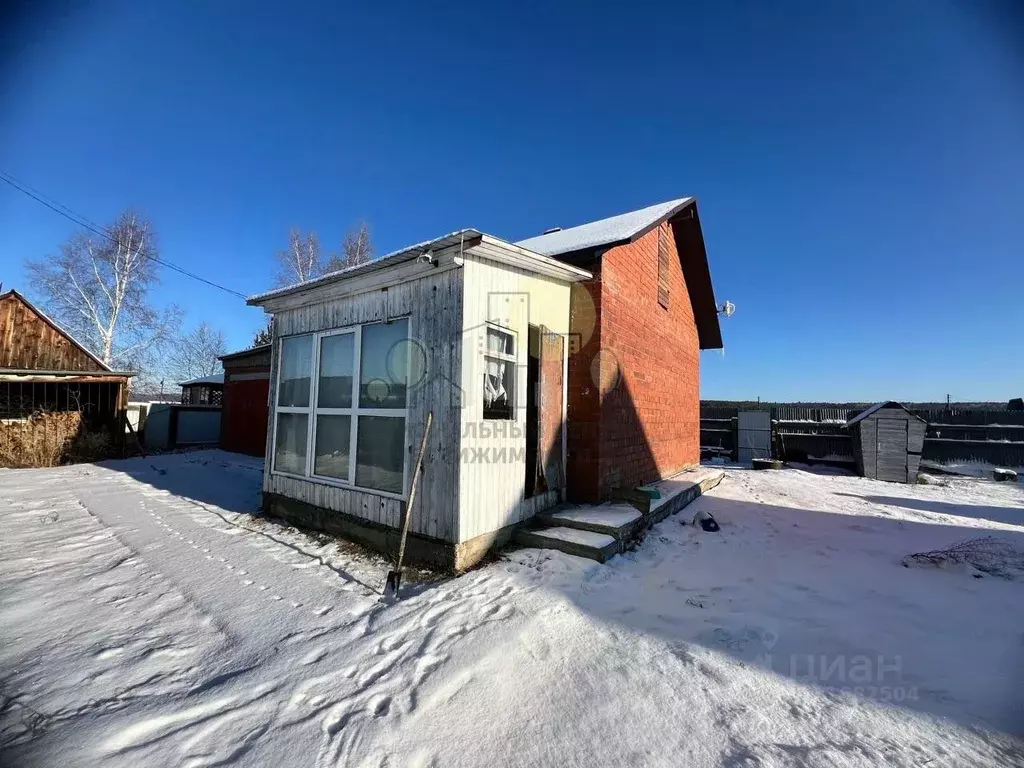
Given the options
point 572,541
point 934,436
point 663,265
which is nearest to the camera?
point 572,541

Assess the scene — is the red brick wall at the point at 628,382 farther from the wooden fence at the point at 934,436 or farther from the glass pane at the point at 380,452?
the wooden fence at the point at 934,436

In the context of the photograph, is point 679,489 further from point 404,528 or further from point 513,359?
point 404,528

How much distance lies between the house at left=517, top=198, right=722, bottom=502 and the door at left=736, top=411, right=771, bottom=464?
14.8ft

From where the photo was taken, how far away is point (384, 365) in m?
4.75

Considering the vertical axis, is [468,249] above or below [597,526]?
above

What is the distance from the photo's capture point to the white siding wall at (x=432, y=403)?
4047mm

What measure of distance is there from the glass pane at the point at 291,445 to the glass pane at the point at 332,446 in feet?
1.09

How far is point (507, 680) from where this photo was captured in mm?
2406

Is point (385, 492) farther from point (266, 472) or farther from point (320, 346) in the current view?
point (266, 472)

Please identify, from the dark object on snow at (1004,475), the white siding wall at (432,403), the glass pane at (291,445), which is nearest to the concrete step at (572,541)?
the white siding wall at (432,403)

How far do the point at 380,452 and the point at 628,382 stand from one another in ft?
12.0

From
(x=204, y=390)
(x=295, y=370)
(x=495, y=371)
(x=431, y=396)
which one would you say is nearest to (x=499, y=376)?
(x=495, y=371)

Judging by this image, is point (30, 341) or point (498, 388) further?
point (30, 341)

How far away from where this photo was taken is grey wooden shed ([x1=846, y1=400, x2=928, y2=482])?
9695 mm
